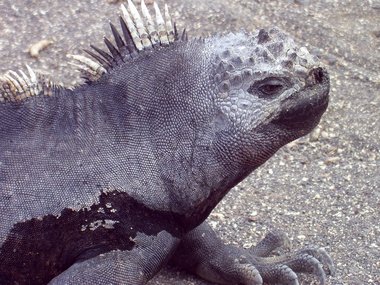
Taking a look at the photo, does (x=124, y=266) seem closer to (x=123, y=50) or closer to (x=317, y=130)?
(x=123, y=50)

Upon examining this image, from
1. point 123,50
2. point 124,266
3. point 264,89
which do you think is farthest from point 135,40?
point 124,266

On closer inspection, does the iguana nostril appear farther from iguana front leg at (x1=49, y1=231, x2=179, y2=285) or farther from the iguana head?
iguana front leg at (x1=49, y1=231, x2=179, y2=285)

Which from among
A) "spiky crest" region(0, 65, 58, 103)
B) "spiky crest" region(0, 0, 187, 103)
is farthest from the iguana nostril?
"spiky crest" region(0, 65, 58, 103)

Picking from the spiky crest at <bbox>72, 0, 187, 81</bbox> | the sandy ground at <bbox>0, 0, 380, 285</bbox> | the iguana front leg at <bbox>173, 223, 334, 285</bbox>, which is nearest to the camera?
the spiky crest at <bbox>72, 0, 187, 81</bbox>

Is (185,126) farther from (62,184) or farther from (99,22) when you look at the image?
(99,22)

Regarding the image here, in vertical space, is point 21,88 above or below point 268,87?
above

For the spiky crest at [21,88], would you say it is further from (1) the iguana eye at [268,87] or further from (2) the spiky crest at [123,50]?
(1) the iguana eye at [268,87]
